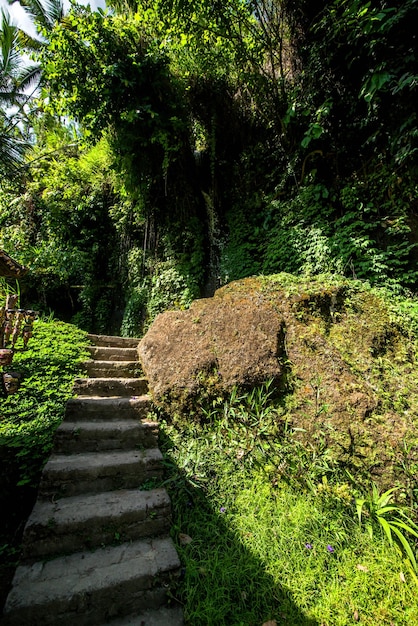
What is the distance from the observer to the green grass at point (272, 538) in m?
1.50

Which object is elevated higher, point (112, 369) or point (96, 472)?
point (112, 369)

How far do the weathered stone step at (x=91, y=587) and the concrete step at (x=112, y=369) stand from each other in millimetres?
1983

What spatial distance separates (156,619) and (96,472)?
0.95 m

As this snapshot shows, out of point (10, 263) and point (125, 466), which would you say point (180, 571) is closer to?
point (125, 466)

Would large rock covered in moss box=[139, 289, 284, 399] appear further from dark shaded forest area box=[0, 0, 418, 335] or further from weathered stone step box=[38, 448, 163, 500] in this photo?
dark shaded forest area box=[0, 0, 418, 335]

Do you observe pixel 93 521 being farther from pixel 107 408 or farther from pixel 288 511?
pixel 288 511

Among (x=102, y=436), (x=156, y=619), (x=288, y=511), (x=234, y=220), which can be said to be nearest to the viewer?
(x=156, y=619)

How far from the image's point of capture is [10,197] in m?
8.67

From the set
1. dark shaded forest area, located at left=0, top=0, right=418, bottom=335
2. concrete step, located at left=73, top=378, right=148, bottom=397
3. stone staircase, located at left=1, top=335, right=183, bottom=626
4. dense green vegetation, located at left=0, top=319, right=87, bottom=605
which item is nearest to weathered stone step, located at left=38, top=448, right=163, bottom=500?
stone staircase, located at left=1, top=335, right=183, bottom=626

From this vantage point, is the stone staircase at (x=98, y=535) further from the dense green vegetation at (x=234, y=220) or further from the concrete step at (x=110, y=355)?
the concrete step at (x=110, y=355)

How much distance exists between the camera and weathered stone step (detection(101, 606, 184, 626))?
1443mm

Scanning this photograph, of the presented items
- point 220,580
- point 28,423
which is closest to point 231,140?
point 28,423

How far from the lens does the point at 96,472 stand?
6.71 feet

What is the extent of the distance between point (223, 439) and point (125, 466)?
34.1 inches
